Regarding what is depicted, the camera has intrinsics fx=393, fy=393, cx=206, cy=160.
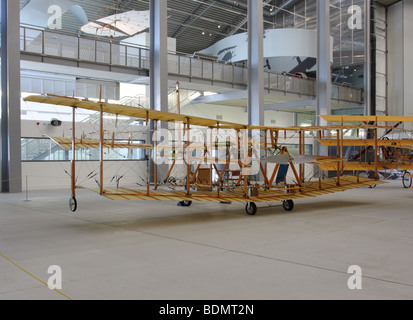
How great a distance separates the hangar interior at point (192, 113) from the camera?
4777 mm

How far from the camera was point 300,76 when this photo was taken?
96.0 feet

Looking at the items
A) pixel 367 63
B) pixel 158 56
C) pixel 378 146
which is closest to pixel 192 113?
pixel 158 56

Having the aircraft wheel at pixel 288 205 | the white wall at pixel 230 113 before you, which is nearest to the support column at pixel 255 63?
the white wall at pixel 230 113

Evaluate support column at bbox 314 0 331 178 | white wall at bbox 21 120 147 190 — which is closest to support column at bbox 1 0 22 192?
white wall at bbox 21 120 147 190

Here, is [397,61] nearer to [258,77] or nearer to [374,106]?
[374,106]

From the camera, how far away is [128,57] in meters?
20.4

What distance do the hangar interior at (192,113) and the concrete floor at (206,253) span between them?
0.11 ft

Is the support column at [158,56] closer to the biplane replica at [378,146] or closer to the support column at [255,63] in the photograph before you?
the support column at [255,63]

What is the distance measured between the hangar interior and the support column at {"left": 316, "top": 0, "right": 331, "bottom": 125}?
0.30 ft

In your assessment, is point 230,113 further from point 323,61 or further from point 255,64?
point 255,64

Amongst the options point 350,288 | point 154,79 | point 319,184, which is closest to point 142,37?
point 154,79

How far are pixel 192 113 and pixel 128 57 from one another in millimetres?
9580
